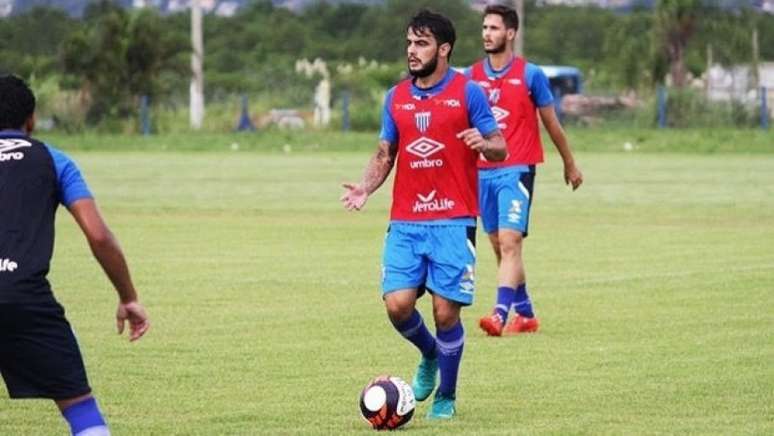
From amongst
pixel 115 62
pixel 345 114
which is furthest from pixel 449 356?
pixel 115 62

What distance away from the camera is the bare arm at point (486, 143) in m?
10.6

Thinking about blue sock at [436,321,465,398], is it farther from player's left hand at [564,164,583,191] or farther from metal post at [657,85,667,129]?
metal post at [657,85,667,129]

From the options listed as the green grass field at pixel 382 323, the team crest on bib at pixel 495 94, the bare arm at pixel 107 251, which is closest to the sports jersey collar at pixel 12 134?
the bare arm at pixel 107 251

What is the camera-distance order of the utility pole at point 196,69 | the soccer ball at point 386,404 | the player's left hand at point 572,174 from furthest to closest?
the utility pole at point 196,69 < the player's left hand at point 572,174 < the soccer ball at point 386,404

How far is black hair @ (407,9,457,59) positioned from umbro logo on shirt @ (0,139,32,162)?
3053 mm

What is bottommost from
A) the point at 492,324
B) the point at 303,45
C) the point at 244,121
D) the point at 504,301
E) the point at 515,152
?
the point at 303,45

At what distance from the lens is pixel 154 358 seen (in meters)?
13.3

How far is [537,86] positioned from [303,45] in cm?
9885

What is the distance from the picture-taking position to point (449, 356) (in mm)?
10969

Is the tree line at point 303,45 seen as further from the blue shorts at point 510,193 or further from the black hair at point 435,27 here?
the black hair at point 435,27

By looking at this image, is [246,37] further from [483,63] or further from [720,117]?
[483,63]

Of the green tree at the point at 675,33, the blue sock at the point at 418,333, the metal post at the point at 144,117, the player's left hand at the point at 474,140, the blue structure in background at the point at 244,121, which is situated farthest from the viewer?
the green tree at the point at 675,33

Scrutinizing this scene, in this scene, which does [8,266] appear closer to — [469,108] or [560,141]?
[469,108]

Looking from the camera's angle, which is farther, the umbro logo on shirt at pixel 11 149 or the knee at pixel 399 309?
the knee at pixel 399 309
